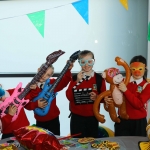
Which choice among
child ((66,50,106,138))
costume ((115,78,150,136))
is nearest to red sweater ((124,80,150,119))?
costume ((115,78,150,136))

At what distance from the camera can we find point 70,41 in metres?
2.18

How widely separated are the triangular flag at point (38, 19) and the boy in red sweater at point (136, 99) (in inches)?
40.5

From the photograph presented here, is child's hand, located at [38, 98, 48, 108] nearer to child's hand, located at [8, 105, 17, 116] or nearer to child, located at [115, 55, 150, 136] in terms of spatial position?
child's hand, located at [8, 105, 17, 116]

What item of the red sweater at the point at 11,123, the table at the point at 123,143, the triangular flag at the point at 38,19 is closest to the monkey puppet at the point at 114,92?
the table at the point at 123,143

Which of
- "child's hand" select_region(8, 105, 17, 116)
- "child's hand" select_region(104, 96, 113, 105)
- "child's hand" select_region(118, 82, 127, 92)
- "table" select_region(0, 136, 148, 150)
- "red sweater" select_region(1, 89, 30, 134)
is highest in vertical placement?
"child's hand" select_region(118, 82, 127, 92)

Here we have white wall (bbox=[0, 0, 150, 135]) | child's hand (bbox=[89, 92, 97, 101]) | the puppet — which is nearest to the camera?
the puppet

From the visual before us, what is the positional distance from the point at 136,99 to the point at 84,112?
1.11ft

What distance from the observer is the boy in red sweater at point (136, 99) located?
1.35 meters

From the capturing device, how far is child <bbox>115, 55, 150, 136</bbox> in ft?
4.44

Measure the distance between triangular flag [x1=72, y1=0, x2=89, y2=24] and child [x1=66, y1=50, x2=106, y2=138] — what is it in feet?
2.39

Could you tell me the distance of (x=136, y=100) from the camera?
1.34 meters

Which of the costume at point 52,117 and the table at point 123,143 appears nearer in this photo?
the table at point 123,143

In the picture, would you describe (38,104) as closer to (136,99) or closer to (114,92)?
(114,92)

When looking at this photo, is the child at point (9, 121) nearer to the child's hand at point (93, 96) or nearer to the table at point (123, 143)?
the table at point (123, 143)
